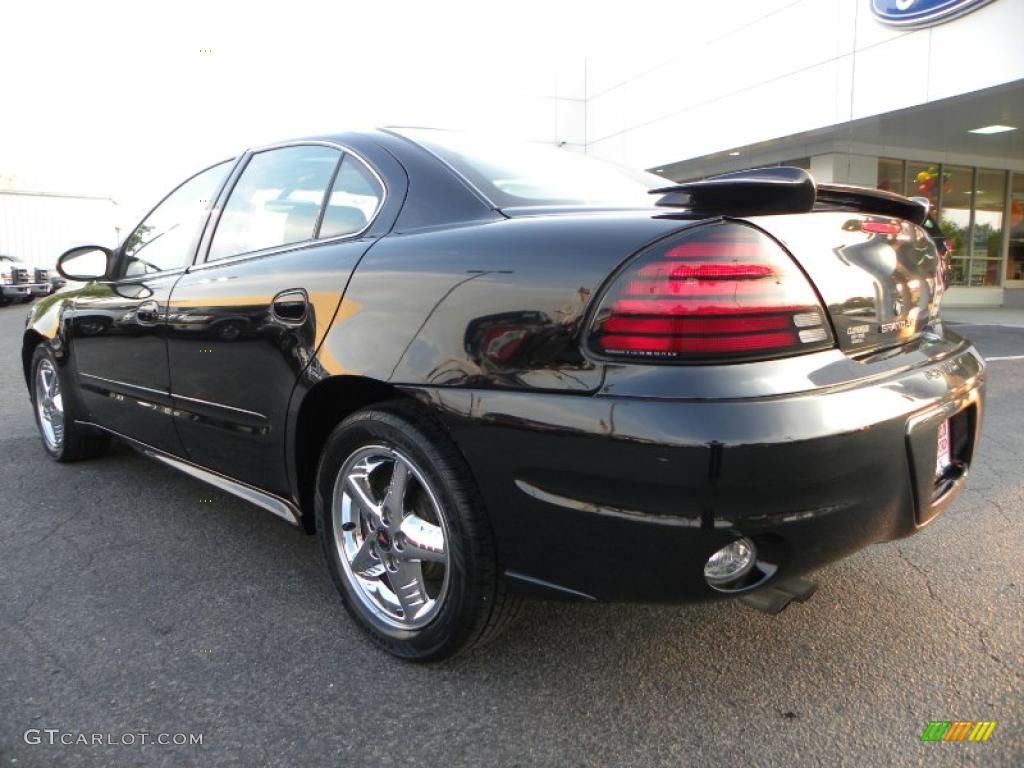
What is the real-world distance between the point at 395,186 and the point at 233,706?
148cm

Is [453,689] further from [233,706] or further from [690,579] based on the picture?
[690,579]

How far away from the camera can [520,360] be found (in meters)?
1.73

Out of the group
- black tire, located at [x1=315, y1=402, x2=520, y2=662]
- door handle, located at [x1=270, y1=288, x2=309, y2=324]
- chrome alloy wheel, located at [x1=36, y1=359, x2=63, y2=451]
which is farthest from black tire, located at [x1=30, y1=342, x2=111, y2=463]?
black tire, located at [x1=315, y1=402, x2=520, y2=662]

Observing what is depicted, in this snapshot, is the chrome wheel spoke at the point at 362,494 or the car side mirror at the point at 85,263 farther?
the car side mirror at the point at 85,263

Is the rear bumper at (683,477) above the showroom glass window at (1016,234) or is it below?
below

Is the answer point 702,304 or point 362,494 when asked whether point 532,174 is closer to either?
point 702,304

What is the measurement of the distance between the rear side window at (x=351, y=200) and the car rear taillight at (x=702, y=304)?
991 mm

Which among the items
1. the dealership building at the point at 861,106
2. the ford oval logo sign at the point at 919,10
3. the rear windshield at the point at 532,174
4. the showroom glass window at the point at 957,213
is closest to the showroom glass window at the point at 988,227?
the dealership building at the point at 861,106

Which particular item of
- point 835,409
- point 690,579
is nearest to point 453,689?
point 690,579

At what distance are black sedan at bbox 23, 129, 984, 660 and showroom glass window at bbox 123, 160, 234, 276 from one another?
0.59 metres

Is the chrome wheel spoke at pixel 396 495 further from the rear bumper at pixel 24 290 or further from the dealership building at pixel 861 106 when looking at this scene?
the rear bumper at pixel 24 290

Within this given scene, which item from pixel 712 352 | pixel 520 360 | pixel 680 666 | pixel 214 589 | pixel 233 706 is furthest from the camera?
pixel 214 589

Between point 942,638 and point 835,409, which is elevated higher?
point 835,409

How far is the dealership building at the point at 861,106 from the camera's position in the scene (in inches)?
445
